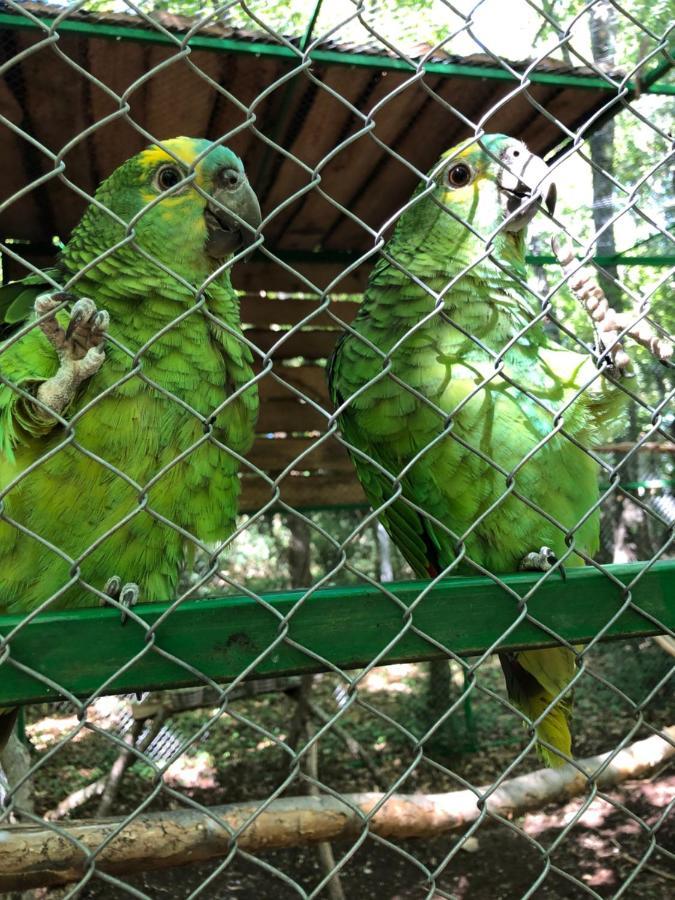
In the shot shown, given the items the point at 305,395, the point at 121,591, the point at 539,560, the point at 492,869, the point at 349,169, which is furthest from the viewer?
the point at 492,869

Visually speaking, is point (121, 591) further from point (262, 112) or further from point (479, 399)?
point (262, 112)

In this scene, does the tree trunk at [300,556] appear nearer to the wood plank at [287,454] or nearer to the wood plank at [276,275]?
the wood plank at [287,454]

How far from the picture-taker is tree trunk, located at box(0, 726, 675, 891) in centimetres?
259

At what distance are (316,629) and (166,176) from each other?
1.68 m

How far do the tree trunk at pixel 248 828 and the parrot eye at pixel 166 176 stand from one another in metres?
2.03

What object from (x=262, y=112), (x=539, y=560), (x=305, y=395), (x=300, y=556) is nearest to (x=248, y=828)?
(x=539, y=560)

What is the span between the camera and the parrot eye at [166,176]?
7.88 ft

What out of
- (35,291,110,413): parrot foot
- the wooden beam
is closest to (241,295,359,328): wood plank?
the wooden beam

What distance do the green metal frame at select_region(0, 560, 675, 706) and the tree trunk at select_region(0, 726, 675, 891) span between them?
969 mm

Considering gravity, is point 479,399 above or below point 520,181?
below

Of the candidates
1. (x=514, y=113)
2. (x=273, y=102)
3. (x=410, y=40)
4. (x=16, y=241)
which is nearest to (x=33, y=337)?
(x=273, y=102)

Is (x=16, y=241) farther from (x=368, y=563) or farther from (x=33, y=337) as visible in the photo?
(x=368, y=563)

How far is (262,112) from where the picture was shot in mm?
3145

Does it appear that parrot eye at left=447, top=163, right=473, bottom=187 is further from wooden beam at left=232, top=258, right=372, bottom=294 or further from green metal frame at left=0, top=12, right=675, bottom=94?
wooden beam at left=232, top=258, right=372, bottom=294
